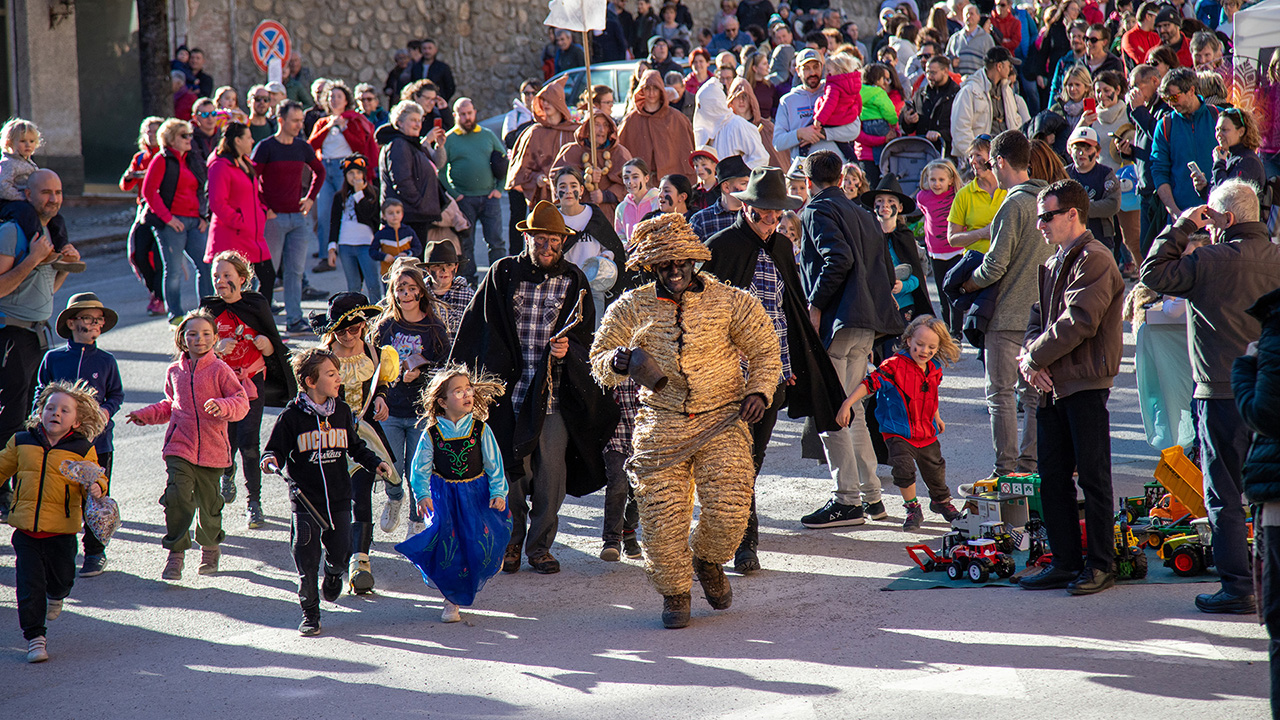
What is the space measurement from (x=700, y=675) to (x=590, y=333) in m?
2.44

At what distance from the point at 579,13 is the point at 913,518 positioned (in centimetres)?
522

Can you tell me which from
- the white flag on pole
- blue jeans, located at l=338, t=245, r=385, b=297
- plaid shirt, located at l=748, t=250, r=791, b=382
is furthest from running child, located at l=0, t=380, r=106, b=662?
blue jeans, located at l=338, t=245, r=385, b=297

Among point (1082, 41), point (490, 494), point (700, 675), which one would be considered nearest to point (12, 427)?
point (490, 494)

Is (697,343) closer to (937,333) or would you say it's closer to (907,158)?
(937,333)

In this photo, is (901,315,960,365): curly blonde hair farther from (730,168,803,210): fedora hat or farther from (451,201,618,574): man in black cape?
(451,201,618,574): man in black cape

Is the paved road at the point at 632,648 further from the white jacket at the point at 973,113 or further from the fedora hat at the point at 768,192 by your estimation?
the white jacket at the point at 973,113

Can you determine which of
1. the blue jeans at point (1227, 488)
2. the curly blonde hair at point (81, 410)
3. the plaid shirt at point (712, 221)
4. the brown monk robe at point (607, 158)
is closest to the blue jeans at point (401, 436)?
the curly blonde hair at point (81, 410)

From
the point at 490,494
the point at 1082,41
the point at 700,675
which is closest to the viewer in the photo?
the point at 700,675

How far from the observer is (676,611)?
248 inches

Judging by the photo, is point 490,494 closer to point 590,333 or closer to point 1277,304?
point 590,333

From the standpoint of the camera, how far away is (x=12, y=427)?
8.44 m

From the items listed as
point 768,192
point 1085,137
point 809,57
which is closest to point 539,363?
point 768,192

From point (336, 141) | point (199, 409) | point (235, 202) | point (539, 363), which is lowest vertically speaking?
point (199, 409)

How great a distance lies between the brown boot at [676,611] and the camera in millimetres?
6293
